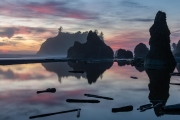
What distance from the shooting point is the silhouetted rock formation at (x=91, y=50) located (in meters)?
182

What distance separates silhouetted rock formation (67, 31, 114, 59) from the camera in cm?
18200

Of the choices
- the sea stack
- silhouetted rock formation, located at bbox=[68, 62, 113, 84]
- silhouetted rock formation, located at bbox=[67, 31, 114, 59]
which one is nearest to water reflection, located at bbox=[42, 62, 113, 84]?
silhouetted rock formation, located at bbox=[68, 62, 113, 84]

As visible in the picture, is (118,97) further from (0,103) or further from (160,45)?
(160,45)

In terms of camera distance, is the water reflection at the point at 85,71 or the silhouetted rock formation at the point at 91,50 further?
the silhouetted rock formation at the point at 91,50

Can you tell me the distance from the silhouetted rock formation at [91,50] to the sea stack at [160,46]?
306 feet

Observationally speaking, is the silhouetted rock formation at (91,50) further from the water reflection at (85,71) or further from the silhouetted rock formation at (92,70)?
the silhouetted rock formation at (92,70)

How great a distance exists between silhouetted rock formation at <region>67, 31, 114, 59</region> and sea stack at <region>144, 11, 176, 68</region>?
306ft

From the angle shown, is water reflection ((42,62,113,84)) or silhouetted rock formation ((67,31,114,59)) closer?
water reflection ((42,62,113,84))

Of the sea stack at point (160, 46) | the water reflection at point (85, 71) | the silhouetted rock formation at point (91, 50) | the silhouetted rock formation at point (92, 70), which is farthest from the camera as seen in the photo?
the silhouetted rock formation at point (91, 50)

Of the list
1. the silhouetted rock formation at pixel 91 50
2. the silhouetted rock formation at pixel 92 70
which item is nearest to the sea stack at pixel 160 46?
the silhouetted rock formation at pixel 92 70

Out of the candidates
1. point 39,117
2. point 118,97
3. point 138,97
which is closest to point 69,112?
point 39,117

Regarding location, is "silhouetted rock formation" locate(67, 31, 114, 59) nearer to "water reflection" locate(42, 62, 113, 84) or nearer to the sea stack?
the sea stack

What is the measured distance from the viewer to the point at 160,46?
84.0 metres

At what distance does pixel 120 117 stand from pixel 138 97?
8302 mm
